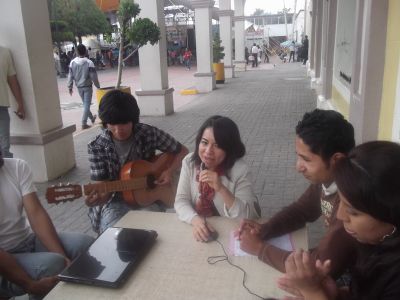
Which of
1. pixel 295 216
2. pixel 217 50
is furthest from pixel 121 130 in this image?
pixel 217 50

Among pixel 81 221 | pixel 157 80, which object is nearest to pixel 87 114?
pixel 157 80

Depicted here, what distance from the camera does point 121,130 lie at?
2.63 meters

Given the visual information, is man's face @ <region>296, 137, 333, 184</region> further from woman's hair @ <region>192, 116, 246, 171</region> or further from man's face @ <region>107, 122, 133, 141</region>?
man's face @ <region>107, 122, 133, 141</region>

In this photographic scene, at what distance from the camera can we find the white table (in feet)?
4.51

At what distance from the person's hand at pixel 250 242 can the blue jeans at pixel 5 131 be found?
138 inches

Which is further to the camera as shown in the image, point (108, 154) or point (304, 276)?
point (108, 154)

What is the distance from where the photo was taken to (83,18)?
2833cm

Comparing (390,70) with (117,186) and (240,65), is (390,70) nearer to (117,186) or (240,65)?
(117,186)

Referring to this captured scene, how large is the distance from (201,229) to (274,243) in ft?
1.11

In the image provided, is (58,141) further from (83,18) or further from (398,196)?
(83,18)

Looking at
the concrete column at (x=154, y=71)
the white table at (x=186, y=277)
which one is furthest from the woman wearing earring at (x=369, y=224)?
the concrete column at (x=154, y=71)

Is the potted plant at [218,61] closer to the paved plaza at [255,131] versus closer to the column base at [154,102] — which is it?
the paved plaza at [255,131]

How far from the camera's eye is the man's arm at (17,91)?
4320mm

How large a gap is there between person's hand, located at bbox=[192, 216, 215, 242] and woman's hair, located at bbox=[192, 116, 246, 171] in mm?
427
